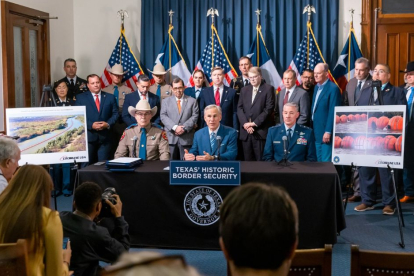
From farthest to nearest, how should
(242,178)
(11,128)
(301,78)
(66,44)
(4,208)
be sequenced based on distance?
(66,44) → (301,78) → (11,128) → (242,178) → (4,208)

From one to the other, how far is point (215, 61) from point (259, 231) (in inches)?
268

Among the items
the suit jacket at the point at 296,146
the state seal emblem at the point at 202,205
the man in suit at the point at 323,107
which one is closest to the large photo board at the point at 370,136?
the suit jacket at the point at 296,146

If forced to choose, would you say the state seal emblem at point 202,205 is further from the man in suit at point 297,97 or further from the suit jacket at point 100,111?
the suit jacket at point 100,111

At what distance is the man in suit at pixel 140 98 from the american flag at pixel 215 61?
1.01m

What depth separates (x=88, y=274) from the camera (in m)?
2.74

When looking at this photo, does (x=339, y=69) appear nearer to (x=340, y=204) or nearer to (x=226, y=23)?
(x=226, y=23)

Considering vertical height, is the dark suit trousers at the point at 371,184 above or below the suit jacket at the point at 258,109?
below

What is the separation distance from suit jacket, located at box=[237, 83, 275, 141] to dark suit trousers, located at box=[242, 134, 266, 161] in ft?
0.16

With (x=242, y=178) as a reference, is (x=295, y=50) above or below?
above

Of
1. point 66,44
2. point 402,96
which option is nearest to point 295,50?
point 402,96

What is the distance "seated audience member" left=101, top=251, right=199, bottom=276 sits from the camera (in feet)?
2.10

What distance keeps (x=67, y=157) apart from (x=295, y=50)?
384cm

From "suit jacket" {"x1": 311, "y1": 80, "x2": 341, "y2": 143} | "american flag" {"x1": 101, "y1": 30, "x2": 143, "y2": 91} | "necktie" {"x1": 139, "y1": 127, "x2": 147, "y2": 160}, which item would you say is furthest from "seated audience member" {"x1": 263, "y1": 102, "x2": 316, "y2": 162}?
"american flag" {"x1": 101, "y1": 30, "x2": 143, "y2": 91}

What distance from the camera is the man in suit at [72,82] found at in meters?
7.41
